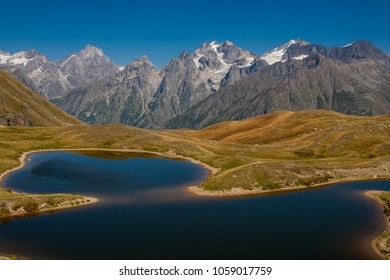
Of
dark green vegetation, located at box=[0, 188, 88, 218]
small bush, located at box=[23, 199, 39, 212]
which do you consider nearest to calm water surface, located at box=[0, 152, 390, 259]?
dark green vegetation, located at box=[0, 188, 88, 218]

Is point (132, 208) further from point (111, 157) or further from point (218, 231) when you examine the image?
point (111, 157)

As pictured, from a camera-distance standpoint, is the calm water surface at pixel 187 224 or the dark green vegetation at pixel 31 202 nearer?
the calm water surface at pixel 187 224

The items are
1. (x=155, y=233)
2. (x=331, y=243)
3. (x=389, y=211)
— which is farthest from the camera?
(x=389, y=211)

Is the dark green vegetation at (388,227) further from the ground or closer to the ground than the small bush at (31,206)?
closer to the ground

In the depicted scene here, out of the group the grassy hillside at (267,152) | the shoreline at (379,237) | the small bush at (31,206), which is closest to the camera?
the shoreline at (379,237)

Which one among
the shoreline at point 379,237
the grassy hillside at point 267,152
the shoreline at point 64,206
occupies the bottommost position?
the shoreline at point 379,237

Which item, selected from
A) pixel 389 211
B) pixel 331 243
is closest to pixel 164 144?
pixel 389 211

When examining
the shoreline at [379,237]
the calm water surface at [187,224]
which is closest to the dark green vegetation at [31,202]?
the calm water surface at [187,224]

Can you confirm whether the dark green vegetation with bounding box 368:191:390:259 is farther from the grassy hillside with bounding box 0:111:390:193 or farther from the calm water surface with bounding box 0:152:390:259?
the grassy hillside with bounding box 0:111:390:193

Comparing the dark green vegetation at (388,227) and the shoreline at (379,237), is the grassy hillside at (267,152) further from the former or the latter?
the shoreline at (379,237)
